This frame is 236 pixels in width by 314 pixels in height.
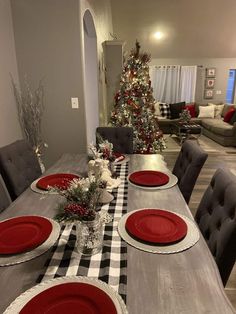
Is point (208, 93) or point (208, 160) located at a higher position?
point (208, 93)

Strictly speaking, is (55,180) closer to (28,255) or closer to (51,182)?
(51,182)

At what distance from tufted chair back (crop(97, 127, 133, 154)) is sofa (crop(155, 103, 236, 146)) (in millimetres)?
4133

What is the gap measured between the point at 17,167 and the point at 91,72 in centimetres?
309

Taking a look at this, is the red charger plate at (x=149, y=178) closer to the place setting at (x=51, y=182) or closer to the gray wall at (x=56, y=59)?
the place setting at (x=51, y=182)

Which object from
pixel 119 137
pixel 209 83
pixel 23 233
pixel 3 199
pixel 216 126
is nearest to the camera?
pixel 23 233

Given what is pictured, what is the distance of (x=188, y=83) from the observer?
8.00 m

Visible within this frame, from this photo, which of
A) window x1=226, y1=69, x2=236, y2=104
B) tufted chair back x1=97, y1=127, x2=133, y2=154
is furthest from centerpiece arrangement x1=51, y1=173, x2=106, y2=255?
window x1=226, y1=69, x2=236, y2=104

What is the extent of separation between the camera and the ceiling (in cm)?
584

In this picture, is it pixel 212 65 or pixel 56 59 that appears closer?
pixel 56 59

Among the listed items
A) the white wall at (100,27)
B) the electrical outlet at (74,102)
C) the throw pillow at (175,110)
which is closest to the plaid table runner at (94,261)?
the electrical outlet at (74,102)

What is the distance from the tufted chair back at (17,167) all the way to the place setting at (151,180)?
32.3 inches

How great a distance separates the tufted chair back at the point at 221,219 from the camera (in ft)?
3.79

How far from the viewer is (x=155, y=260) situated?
3.26 feet

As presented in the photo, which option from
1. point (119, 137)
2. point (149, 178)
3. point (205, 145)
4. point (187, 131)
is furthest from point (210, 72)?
point (149, 178)
